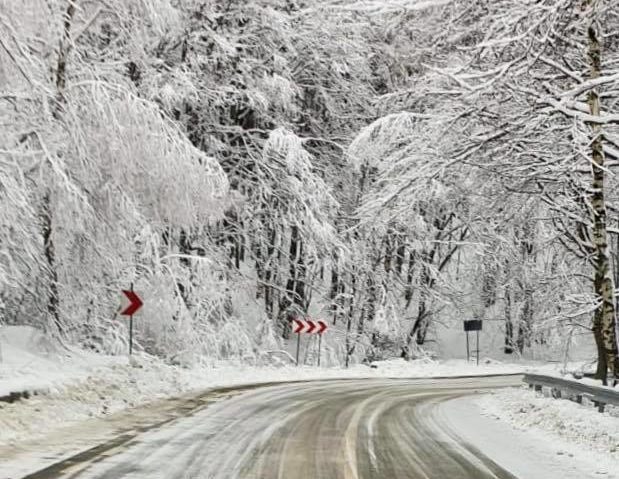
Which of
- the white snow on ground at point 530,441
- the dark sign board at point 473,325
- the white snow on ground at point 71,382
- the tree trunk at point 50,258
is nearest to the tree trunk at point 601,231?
the white snow on ground at point 530,441

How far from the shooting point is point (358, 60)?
30344 mm

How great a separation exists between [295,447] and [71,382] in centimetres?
527

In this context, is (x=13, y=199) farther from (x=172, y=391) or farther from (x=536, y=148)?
(x=536, y=148)

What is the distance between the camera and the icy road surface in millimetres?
8156

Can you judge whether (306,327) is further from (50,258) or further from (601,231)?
(601,231)

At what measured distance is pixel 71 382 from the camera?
1341cm

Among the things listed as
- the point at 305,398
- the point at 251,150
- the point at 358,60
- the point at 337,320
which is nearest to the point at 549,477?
the point at 305,398

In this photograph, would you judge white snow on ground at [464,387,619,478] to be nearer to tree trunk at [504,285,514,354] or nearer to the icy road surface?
the icy road surface

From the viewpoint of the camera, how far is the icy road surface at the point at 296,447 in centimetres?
816

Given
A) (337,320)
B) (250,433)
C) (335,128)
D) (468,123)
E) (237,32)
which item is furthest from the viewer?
(337,320)

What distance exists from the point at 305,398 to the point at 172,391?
2.98m

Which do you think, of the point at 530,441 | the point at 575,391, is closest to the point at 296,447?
the point at 530,441

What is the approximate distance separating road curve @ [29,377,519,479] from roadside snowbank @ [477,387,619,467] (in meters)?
1.56

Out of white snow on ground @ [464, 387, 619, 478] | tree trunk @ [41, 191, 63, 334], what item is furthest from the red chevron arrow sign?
tree trunk @ [41, 191, 63, 334]
